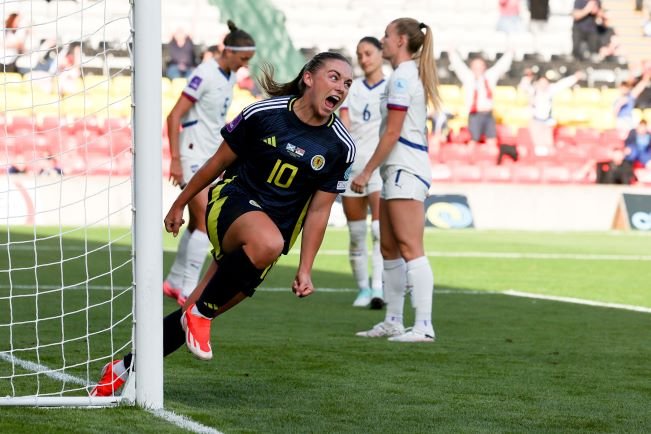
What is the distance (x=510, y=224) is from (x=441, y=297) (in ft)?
37.0

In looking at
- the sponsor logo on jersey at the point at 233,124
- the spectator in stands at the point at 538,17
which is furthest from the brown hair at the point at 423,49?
the spectator in stands at the point at 538,17

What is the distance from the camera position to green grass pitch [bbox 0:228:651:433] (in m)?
5.29

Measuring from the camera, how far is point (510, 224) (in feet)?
73.8

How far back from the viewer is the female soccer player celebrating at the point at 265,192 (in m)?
5.56

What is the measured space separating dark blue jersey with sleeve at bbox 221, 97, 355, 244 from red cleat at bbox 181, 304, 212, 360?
595 millimetres

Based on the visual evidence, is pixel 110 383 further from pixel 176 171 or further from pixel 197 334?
pixel 176 171

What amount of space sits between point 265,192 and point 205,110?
4947 mm

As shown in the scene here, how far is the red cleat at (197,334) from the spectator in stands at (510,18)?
89.2ft

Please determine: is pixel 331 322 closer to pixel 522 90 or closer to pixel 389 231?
pixel 389 231

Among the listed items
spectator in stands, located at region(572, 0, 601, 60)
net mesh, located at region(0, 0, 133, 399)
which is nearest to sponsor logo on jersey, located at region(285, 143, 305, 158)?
net mesh, located at region(0, 0, 133, 399)

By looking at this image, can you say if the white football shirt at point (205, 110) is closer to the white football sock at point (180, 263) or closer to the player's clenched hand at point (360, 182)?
the white football sock at point (180, 263)

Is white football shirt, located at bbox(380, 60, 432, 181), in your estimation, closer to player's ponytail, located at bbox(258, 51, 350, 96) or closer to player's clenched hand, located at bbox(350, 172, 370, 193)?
player's clenched hand, located at bbox(350, 172, 370, 193)

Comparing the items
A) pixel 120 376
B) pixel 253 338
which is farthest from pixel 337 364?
pixel 120 376

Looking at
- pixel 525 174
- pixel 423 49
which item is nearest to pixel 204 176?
pixel 423 49
